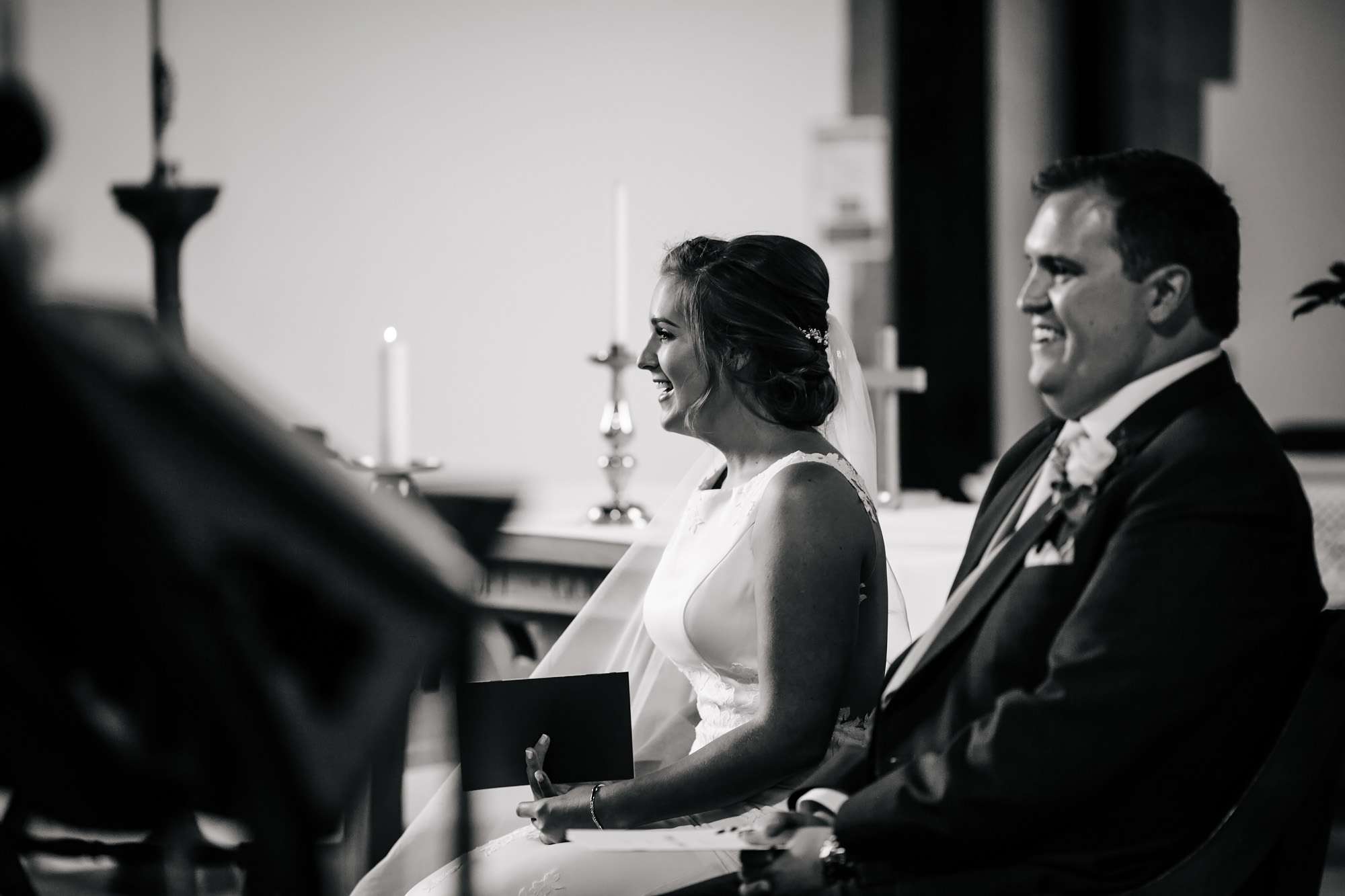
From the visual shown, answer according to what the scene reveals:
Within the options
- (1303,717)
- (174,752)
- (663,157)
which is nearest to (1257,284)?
(663,157)

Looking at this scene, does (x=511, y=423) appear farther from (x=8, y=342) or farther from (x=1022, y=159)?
(x=8, y=342)

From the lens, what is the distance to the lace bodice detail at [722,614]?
6.40 ft

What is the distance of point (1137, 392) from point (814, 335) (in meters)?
0.62

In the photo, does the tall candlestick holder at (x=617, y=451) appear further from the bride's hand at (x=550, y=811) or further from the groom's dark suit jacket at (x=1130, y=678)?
the groom's dark suit jacket at (x=1130, y=678)

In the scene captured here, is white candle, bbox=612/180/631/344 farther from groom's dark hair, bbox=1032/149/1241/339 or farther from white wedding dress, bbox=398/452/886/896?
groom's dark hair, bbox=1032/149/1241/339

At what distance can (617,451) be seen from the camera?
337 cm

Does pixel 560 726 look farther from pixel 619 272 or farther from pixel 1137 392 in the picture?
pixel 619 272

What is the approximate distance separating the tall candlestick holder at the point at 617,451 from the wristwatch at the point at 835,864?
1.76 m

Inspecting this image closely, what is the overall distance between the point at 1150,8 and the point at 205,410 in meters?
5.18

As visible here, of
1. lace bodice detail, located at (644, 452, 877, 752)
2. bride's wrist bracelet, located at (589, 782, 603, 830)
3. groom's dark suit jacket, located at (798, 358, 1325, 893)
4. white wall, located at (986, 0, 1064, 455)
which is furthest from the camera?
white wall, located at (986, 0, 1064, 455)

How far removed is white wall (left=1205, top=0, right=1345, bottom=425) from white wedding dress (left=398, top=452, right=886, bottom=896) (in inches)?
146

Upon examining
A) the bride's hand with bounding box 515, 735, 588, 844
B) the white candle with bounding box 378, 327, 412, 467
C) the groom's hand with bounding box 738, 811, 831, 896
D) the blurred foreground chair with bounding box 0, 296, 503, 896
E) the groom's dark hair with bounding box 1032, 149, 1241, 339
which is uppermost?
the groom's dark hair with bounding box 1032, 149, 1241, 339

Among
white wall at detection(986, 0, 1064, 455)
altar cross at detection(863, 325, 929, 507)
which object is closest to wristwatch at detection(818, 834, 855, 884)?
altar cross at detection(863, 325, 929, 507)

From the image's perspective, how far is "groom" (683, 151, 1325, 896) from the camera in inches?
53.4
